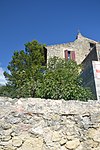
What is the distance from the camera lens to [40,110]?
13.3 ft

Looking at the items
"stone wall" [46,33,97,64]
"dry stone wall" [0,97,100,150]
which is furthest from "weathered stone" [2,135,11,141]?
"stone wall" [46,33,97,64]

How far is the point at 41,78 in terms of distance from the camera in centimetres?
1248

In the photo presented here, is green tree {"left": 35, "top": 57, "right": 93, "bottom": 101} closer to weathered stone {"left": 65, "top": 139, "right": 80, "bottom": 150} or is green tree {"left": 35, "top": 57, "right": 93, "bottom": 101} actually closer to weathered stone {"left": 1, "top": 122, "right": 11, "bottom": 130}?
weathered stone {"left": 65, "top": 139, "right": 80, "bottom": 150}

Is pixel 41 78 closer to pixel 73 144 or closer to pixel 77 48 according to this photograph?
pixel 73 144

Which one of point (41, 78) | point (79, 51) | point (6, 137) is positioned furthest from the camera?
point (79, 51)

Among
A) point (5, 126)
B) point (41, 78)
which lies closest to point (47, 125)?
point (5, 126)

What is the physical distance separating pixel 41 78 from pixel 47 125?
8.54m

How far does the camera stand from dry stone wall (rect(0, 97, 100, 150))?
376 centimetres

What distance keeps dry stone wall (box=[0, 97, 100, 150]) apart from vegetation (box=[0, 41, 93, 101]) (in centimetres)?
454

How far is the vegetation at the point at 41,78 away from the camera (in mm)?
9148

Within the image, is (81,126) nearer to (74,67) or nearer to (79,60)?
(74,67)

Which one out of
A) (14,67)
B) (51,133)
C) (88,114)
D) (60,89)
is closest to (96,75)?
(60,89)

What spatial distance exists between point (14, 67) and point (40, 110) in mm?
13994

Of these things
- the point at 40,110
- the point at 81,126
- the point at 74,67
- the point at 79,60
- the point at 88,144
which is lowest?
the point at 88,144
